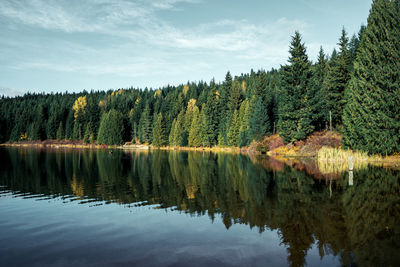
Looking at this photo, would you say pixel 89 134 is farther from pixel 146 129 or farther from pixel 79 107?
pixel 146 129

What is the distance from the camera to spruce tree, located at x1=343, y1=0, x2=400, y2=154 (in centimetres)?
3206

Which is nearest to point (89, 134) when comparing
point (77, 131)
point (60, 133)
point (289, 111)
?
point (77, 131)

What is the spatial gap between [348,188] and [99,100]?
169389mm

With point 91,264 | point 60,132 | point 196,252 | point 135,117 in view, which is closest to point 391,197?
point 196,252

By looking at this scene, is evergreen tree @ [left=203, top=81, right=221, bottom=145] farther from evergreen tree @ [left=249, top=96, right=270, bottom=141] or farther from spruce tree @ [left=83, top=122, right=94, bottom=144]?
spruce tree @ [left=83, top=122, right=94, bottom=144]

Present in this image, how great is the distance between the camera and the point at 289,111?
173 ft

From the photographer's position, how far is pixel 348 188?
709 inches

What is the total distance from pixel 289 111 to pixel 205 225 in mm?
45070

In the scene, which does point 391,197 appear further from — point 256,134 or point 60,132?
point 60,132

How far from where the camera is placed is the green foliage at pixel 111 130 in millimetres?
111188

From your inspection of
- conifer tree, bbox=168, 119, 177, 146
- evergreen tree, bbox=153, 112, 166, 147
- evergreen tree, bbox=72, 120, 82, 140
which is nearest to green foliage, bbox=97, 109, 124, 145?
evergreen tree, bbox=72, 120, 82, 140

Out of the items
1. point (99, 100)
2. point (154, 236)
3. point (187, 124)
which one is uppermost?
point (99, 100)

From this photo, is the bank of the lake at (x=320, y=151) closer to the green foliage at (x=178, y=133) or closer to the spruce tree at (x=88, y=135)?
the green foliage at (x=178, y=133)

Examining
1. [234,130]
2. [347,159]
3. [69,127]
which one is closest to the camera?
[347,159]
